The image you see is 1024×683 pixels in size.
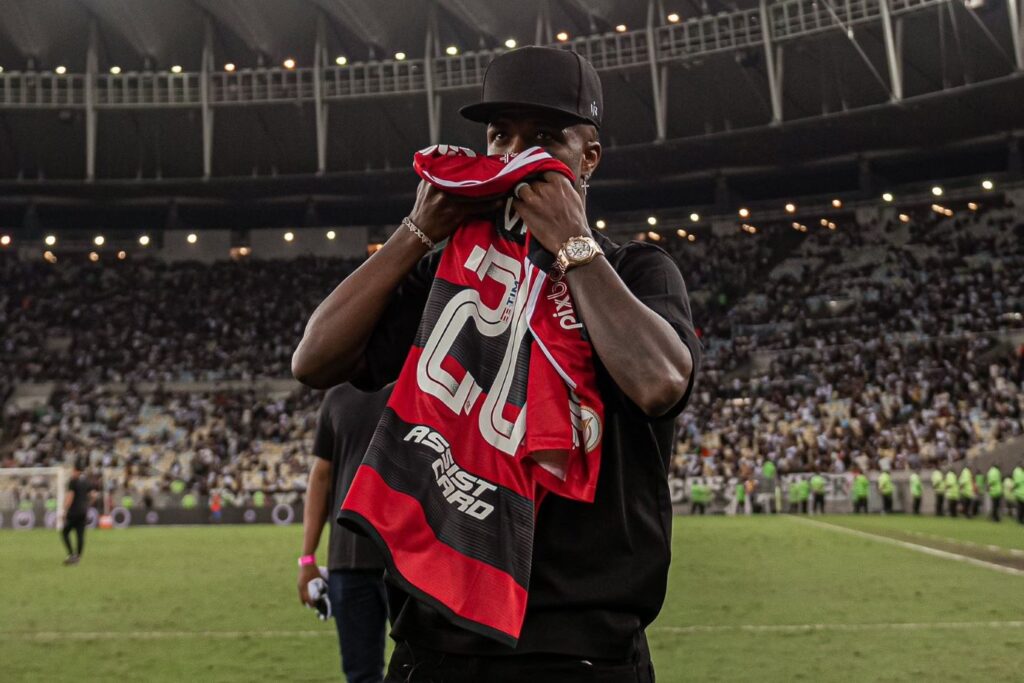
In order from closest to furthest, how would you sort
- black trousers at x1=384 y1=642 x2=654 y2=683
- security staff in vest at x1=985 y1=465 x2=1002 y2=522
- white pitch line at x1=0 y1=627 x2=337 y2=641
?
black trousers at x1=384 y1=642 x2=654 y2=683, white pitch line at x1=0 y1=627 x2=337 y2=641, security staff in vest at x1=985 y1=465 x2=1002 y2=522

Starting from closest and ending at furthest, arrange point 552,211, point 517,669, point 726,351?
point 517,669 < point 552,211 < point 726,351

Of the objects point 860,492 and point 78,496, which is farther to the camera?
point 860,492

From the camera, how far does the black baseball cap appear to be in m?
2.07

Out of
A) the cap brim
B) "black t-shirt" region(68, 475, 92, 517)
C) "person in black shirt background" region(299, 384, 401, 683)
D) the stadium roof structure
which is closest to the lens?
the cap brim

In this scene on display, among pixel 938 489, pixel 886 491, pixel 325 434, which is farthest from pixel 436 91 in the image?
pixel 325 434

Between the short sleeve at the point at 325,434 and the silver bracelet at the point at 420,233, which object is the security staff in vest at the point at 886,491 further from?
the silver bracelet at the point at 420,233

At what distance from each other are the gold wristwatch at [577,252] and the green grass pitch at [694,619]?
1.74ft

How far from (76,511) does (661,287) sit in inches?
670

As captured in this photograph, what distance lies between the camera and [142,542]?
870 inches

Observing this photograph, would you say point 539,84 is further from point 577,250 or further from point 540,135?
point 577,250

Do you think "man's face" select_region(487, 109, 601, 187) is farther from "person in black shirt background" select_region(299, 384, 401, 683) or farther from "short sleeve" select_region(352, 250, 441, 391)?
"person in black shirt background" select_region(299, 384, 401, 683)

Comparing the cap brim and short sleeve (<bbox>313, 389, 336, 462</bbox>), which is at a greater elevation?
the cap brim

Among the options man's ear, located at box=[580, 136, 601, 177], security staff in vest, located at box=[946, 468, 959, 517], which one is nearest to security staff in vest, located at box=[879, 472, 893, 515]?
security staff in vest, located at box=[946, 468, 959, 517]

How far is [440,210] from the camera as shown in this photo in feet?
6.84
